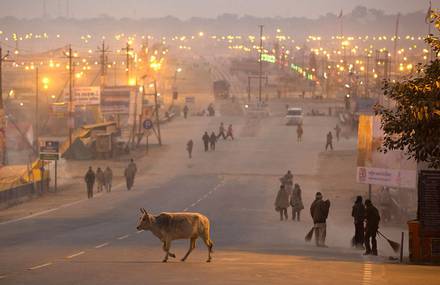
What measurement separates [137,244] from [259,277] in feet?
25.7

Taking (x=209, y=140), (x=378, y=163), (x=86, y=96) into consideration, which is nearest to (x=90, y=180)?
(x=378, y=163)

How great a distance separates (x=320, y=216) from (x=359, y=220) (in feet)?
5.06

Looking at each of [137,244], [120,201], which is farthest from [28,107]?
[137,244]

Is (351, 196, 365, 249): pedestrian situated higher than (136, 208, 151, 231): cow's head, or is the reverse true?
(136, 208, 151, 231): cow's head

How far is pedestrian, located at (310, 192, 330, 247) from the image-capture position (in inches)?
1002

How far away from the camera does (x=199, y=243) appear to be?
997 inches

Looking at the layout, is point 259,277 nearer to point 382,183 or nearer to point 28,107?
point 382,183

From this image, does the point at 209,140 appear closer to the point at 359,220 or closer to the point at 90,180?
the point at 90,180

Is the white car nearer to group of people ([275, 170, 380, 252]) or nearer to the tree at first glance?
group of people ([275, 170, 380, 252])

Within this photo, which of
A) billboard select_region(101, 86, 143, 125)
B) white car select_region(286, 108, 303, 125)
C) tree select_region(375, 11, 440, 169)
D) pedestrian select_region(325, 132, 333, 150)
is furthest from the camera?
white car select_region(286, 108, 303, 125)

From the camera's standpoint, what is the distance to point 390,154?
105 feet

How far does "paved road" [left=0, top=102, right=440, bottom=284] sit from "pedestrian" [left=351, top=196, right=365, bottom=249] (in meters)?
0.35

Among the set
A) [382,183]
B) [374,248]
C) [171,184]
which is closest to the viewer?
[374,248]

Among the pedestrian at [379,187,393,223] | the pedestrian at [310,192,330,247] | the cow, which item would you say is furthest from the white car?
the cow
